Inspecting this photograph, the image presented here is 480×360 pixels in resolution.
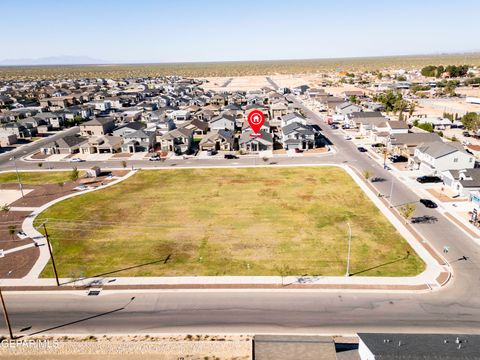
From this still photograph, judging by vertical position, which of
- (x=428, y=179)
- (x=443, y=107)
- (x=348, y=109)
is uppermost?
(x=348, y=109)

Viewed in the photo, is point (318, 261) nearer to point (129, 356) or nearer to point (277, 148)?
point (129, 356)

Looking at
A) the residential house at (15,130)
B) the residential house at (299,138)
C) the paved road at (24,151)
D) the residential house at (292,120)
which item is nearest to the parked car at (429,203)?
the residential house at (299,138)

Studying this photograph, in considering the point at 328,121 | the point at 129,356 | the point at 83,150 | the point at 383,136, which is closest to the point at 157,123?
the point at 83,150

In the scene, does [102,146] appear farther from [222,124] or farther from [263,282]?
[263,282]

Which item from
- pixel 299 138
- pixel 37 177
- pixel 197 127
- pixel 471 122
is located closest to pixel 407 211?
pixel 299 138

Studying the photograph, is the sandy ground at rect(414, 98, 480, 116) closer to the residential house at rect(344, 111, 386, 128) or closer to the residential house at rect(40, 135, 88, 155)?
the residential house at rect(344, 111, 386, 128)

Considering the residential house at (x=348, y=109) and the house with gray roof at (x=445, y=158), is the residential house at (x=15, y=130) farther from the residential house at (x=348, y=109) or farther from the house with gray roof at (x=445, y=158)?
the house with gray roof at (x=445, y=158)

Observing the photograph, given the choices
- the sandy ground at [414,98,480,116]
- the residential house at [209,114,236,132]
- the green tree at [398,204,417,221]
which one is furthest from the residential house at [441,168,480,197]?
the sandy ground at [414,98,480,116]
